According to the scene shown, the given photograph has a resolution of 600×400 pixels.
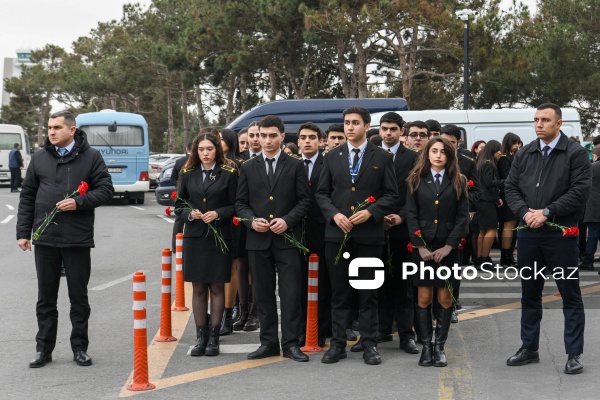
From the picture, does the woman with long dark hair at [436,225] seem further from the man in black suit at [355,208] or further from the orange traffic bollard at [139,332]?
the orange traffic bollard at [139,332]

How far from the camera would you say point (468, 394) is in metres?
6.19

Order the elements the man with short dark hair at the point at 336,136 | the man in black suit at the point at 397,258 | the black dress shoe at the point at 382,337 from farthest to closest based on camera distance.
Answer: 1. the man with short dark hair at the point at 336,136
2. the black dress shoe at the point at 382,337
3. the man in black suit at the point at 397,258

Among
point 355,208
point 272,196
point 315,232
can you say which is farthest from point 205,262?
point 355,208

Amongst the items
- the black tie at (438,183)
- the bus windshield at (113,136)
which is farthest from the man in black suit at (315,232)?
the bus windshield at (113,136)

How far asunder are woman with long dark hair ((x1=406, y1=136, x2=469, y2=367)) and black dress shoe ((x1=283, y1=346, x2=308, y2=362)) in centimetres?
96

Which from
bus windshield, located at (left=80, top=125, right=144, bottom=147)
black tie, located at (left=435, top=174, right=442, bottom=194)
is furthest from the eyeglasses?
bus windshield, located at (left=80, top=125, right=144, bottom=147)

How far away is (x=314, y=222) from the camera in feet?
25.8

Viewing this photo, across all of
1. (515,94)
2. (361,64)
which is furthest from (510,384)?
(515,94)

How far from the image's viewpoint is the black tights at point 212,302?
297 inches

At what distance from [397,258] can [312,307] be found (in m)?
0.89

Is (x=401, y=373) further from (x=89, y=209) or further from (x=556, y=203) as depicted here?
(x=89, y=209)

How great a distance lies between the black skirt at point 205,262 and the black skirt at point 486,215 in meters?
6.31

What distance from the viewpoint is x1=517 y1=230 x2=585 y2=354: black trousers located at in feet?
22.4

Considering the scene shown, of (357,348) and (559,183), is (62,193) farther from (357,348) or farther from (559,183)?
(559,183)
